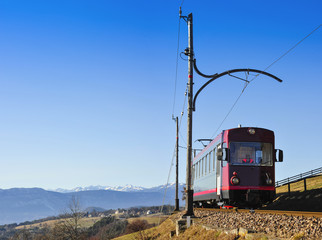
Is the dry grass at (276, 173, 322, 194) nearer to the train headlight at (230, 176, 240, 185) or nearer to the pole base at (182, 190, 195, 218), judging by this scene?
the train headlight at (230, 176, 240, 185)

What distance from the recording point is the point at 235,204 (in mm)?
18922

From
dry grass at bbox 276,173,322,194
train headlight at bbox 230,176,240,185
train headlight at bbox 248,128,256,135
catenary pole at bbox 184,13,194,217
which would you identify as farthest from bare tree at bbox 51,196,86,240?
train headlight at bbox 248,128,256,135

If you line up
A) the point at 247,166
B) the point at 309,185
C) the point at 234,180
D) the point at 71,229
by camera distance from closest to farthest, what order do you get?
1. the point at 234,180
2. the point at 247,166
3. the point at 309,185
4. the point at 71,229

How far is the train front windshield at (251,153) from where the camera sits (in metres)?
19.0

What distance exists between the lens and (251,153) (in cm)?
1923

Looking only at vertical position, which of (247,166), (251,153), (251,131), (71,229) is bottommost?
(71,229)

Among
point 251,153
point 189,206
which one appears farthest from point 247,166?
point 189,206

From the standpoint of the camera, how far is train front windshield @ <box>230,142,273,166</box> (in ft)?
62.2

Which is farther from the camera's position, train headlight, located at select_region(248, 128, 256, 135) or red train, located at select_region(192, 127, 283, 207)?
train headlight, located at select_region(248, 128, 256, 135)

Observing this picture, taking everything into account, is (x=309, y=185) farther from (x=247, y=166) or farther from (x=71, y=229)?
(x=71, y=229)

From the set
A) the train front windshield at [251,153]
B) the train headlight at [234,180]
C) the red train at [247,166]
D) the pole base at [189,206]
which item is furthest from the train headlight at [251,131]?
the pole base at [189,206]

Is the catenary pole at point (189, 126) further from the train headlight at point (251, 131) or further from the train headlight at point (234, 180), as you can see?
Answer: the train headlight at point (251, 131)

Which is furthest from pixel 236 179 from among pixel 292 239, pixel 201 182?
pixel 292 239

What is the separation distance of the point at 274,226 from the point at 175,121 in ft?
109
